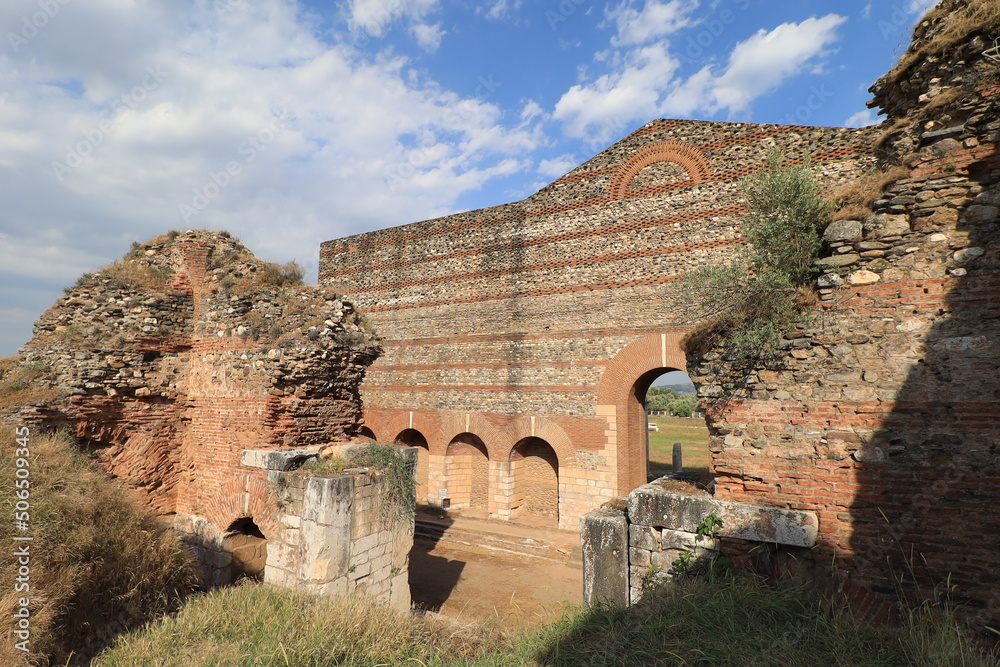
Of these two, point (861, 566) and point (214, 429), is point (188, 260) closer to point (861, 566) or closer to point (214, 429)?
point (214, 429)

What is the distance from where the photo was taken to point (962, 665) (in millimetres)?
2504

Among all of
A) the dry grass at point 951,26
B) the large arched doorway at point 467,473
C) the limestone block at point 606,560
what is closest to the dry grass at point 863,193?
the dry grass at point 951,26

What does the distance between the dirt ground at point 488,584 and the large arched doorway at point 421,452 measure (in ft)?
10.6

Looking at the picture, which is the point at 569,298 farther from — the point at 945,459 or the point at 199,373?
the point at 945,459

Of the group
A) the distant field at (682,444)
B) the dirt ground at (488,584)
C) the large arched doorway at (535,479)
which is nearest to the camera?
the dirt ground at (488,584)

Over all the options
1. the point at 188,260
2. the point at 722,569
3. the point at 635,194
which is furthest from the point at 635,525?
the point at 635,194

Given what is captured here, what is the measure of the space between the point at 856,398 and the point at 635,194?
8.63 meters

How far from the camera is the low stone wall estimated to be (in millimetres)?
3672

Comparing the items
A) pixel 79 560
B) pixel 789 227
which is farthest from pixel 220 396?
pixel 789 227

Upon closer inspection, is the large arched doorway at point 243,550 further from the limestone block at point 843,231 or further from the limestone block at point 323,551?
the limestone block at point 843,231

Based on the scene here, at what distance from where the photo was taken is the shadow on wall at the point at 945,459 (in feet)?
10.2

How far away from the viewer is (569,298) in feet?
38.4

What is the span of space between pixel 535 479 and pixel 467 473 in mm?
2234

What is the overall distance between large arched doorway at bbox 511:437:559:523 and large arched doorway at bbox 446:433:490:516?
1216 millimetres
